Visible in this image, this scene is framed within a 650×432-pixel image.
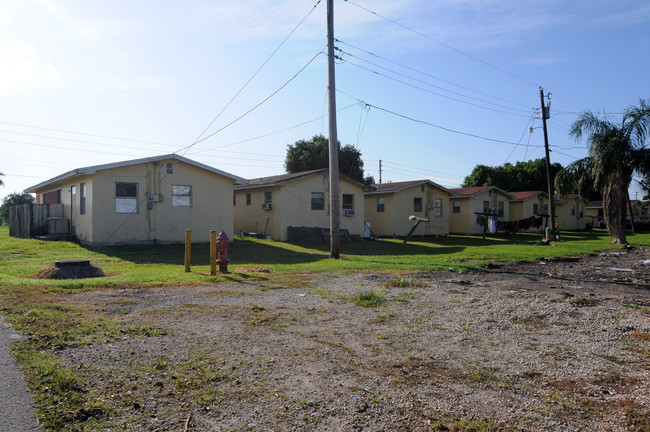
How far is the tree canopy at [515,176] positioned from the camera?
54750mm

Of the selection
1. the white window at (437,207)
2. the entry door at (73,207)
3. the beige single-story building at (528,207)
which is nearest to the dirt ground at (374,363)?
the entry door at (73,207)

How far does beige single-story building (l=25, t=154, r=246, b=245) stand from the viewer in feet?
63.4

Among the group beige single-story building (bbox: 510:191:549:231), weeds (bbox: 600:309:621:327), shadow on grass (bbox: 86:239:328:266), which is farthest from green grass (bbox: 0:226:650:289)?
beige single-story building (bbox: 510:191:549:231)

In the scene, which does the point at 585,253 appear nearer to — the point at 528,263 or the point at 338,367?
the point at 528,263

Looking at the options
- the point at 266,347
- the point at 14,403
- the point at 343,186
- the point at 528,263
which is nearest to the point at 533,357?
the point at 266,347

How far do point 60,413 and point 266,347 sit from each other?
7.07 ft

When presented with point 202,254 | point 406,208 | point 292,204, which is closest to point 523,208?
point 406,208

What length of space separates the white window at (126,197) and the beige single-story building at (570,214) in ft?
127

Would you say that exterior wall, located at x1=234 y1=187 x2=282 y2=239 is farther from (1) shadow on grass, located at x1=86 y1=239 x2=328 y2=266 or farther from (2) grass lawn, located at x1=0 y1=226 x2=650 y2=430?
(1) shadow on grass, located at x1=86 y1=239 x2=328 y2=266

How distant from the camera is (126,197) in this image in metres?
20.0

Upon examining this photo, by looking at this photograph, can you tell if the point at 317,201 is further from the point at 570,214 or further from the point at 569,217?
the point at 570,214

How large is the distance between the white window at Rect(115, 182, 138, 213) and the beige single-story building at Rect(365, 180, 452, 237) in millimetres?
14478

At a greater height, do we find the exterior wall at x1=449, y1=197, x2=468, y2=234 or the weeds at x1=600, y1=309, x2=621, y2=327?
the exterior wall at x1=449, y1=197, x2=468, y2=234

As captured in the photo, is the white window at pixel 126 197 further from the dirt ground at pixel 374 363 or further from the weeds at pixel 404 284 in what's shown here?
the weeds at pixel 404 284
